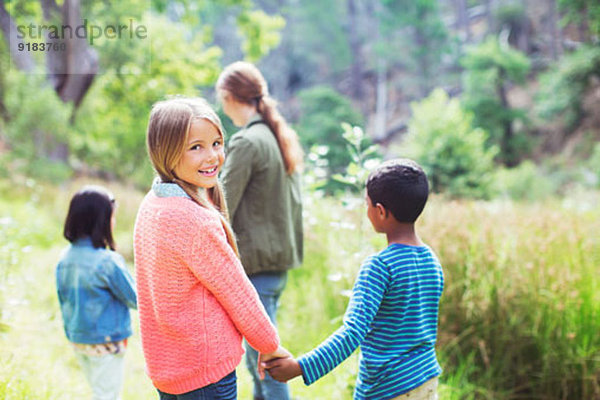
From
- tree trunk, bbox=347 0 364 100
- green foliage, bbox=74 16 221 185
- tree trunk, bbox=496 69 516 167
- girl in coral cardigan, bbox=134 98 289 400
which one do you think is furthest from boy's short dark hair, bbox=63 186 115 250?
tree trunk, bbox=347 0 364 100

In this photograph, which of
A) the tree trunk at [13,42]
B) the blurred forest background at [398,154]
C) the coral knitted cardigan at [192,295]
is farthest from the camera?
the tree trunk at [13,42]

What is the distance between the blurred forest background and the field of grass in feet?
0.05

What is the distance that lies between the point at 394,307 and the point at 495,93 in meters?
23.7

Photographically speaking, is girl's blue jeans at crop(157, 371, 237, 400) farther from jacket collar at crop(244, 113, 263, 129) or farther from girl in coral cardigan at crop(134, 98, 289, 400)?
jacket collar at crop(244, 113, 263, 129)

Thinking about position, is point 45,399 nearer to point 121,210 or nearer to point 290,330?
point 290,330

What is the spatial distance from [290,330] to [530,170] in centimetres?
1657

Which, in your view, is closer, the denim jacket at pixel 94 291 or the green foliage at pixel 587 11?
the denim jacket at pixel 94 291

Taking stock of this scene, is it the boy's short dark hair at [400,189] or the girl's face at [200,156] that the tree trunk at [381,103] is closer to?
the boy's short dark hair at [400,189]

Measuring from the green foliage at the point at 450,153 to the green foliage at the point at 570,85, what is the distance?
11264 millimetres

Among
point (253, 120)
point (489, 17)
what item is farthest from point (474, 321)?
point (489, 17)

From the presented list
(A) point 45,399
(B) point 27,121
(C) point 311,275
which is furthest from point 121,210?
(A) point 45,399

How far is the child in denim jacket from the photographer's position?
7.99ft

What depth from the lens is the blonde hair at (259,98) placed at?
2.54 metres

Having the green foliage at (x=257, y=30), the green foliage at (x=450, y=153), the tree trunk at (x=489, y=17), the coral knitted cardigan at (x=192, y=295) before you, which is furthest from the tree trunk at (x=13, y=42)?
the tree trunk at (x=489, y=17)
